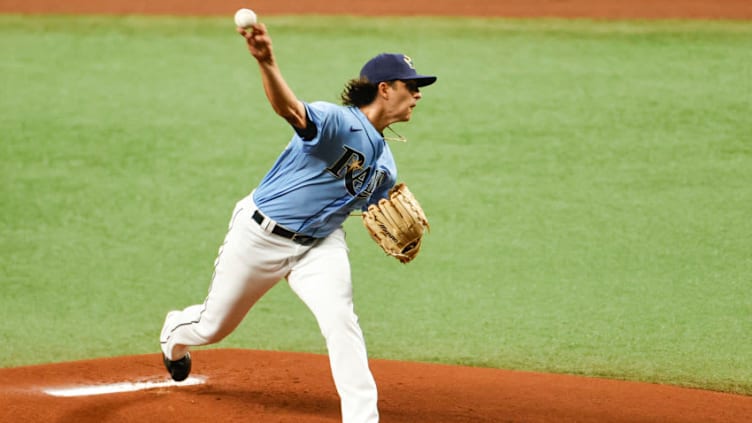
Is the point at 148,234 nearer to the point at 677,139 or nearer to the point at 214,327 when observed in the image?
the point at 214,327

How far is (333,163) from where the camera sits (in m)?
4.26

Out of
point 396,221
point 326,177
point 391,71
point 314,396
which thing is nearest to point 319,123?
point 326,177

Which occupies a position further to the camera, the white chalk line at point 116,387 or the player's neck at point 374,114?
the white chalk line at point 116,387

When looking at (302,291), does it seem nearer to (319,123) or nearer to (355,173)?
(355,173)

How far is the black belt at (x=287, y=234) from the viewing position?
4375mm

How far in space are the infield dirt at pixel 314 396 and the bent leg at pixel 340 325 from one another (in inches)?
18.7

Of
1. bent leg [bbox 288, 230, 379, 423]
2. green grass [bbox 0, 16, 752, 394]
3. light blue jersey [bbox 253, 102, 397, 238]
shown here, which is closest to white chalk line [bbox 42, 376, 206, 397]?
green grass [bbox 0, 16, 752, 394]

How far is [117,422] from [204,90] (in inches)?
223

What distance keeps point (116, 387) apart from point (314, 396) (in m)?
0.96

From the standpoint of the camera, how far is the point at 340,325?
165 inches

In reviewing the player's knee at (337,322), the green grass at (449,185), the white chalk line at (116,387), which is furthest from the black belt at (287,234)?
the green grass at (449,185)

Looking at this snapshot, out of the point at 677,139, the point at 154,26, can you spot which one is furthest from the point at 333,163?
the point at 154,26

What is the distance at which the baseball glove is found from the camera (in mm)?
4516

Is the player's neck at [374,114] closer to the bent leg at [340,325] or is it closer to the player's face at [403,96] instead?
the player's face at [403,96]
